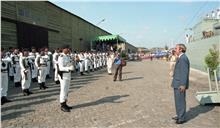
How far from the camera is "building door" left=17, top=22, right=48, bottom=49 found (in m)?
21.6

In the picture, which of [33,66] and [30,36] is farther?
[30,36]

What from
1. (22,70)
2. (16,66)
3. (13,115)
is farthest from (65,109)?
(16,66)

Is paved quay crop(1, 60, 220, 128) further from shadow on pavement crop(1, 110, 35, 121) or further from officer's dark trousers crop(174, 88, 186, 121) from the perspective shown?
officer's dark trousers crop(174, 88, 186, 121)

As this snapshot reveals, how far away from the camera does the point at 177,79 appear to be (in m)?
7.49

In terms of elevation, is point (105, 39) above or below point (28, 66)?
above

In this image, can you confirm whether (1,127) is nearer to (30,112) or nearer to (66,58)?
(30,112)

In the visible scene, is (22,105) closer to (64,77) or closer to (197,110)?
(64,77)

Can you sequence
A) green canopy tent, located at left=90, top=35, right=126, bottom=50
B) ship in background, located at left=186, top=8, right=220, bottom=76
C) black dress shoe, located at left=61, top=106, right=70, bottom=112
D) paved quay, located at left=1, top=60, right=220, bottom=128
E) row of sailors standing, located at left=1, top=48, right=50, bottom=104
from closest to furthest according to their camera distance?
1. paved quay, located at left=1, top=60, right=220, bottom=128
2. black dress shoe, located at left=61, top=106, right=70, bottom=112
3. row of sailors standing, located at left=1, top=48, right=50, bottom=104
4. ship in background, located at left=186, top=8, right=220, bottom=76
5. green canopy tent, located at left=90, top=35, right=126, bottom=50

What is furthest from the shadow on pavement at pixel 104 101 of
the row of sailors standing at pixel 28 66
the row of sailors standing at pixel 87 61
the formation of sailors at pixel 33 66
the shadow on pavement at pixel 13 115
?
the row of sailors standing at pixel 87 61

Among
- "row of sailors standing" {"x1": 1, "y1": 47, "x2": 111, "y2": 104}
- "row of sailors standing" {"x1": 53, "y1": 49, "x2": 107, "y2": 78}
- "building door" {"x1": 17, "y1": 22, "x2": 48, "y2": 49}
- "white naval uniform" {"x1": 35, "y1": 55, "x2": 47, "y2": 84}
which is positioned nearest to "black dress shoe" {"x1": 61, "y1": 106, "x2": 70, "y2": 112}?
"row of sailors standing" {"x1": 1, "y1": 47, "x2": 111, "y2": 104}

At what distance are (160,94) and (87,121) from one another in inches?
209

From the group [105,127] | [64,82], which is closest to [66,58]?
[64,82]

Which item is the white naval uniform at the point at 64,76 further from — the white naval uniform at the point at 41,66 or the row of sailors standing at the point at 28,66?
the white naval uniform at the point at 41,66

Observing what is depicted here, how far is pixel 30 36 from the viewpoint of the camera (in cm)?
2319
